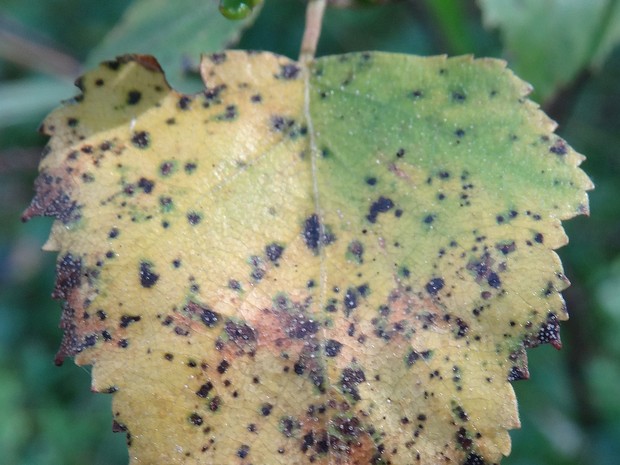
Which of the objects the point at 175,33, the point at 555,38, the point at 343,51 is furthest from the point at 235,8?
the point at 343,51

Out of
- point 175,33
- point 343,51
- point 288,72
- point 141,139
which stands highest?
point 343,51

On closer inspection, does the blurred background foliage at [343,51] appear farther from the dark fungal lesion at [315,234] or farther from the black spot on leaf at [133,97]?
the dark fungal lesion at [315,234]

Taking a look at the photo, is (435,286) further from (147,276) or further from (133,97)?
(133,97)

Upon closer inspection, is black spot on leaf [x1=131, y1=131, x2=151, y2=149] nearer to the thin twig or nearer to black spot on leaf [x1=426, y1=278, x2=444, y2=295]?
the thin twig

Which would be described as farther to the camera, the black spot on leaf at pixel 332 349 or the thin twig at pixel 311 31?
the thin twig at pixel 311 31

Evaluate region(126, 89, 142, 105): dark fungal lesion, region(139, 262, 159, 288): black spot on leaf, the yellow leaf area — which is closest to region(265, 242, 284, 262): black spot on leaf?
the yellow leaf area

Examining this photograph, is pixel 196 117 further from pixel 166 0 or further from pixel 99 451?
pixel 99 451

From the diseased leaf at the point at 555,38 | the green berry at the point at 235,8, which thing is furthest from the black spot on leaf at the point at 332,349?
the diseased leaf at the point at 555,38
